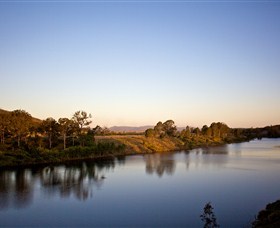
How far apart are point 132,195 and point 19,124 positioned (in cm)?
3343

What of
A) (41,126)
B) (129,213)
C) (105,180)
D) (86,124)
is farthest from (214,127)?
(129,213)

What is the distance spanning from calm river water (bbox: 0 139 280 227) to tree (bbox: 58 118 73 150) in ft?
48.3

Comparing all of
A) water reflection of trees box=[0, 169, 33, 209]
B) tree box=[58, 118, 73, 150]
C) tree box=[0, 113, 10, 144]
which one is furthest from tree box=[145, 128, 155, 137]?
water reflection of trees box=[0, 169, 33, 209]

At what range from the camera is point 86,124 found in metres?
75.2

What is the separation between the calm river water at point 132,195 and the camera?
82.9ft

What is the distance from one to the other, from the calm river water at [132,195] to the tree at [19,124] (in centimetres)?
1139

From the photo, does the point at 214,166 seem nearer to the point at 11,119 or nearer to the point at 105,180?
the point at 105,180

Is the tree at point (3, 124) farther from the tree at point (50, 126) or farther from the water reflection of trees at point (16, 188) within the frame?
the water reflection of trees at point (16, 188)

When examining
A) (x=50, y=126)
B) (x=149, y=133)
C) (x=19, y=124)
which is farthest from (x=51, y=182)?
(x=149, y=133)

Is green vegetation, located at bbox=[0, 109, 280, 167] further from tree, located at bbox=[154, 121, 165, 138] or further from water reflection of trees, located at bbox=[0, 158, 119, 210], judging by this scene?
tree, located at bbox=[154, 121, 165, 138]

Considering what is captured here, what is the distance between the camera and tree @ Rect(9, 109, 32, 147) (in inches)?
2366

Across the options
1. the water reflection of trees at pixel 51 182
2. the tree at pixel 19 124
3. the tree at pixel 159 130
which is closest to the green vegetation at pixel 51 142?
the tree at pixel 19 124

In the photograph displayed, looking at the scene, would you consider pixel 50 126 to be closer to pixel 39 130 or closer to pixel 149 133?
pixel 39 130

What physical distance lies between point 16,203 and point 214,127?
132 m
